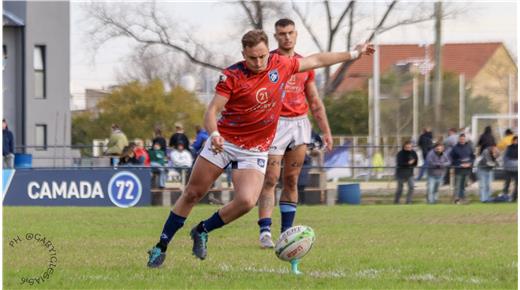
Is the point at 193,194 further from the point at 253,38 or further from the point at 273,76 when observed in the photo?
the point at 253,38

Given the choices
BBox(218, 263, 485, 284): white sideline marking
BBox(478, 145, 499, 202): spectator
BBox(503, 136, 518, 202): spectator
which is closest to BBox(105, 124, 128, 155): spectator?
BBox(478, 145, 499, 202): spectator

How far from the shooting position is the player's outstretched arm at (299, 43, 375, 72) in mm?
10086

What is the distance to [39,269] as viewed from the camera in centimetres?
1007

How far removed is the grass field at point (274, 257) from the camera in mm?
9227

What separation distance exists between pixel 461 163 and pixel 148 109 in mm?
32987

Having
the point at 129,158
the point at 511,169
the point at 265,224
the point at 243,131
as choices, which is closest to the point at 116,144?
the point at 129,158

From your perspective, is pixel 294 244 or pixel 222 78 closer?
pixel 294 244

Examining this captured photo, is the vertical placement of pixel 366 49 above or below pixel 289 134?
above

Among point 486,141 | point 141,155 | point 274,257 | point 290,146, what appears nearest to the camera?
point 274,257

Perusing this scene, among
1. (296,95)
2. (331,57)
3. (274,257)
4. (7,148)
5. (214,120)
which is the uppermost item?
(331,57)

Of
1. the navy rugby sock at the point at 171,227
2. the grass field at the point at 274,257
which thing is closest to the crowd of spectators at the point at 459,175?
the grass field at the point at 274,257

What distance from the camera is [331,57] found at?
33.2 ft

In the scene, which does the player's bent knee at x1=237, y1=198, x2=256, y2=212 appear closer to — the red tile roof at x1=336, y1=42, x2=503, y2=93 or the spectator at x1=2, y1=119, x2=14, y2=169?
the spectator at x1=2, y1=119, x2=14, y2=169

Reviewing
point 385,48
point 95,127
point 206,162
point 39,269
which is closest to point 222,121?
point 206,162
